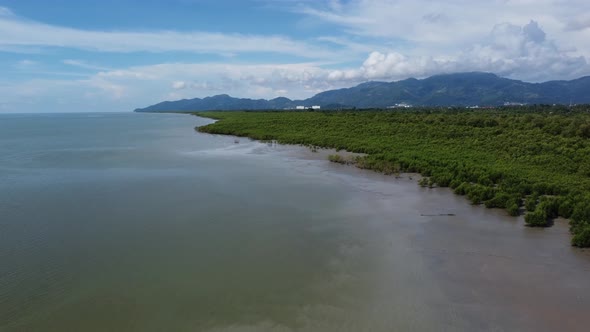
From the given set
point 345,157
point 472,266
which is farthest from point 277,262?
point 345,157

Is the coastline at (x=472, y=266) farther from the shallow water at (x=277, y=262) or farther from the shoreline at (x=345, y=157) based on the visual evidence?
the shoreline at (x=345, y=157)

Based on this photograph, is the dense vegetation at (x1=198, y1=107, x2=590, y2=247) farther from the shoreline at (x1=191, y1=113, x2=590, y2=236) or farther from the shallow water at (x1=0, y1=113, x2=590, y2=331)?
the shallow water at (x1=0, y1=113, x2=590, y2=331)

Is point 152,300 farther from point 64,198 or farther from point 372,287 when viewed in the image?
point 64,198

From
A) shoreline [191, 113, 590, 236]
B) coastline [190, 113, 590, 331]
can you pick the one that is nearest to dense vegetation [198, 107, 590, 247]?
shoreline [191, 113, 590, 236]

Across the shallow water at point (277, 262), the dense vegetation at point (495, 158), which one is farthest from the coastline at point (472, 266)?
the dense vegetation at point (495, 158)

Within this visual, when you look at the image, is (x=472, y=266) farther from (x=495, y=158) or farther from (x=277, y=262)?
(x=495, y=158)

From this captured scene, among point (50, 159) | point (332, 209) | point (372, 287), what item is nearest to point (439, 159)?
point (332, 209)
